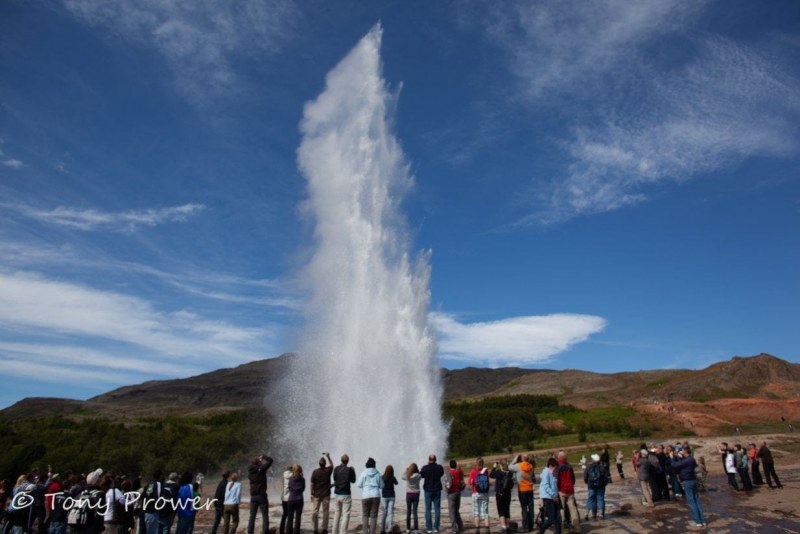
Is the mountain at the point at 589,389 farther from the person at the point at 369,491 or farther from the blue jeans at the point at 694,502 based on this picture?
the blue jeans at the point at 694,502

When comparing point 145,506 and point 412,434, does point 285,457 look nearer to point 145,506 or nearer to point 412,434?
point 412,434

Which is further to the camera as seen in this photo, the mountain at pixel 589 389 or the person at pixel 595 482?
the mountain at pixel 589 389

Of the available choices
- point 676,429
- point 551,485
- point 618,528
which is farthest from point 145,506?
point 676,429

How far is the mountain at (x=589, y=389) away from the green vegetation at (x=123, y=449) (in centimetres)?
668

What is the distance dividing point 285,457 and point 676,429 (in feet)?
143

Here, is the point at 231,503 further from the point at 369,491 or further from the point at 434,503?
the point at 434,503

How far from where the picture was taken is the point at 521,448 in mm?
48938

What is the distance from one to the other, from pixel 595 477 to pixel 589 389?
361 feet

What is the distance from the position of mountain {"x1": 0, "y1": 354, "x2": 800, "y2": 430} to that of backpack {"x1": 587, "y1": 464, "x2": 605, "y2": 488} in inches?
783

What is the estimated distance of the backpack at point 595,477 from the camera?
45.2 feet

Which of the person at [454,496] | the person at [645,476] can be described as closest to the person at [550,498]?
the person at [454,496]

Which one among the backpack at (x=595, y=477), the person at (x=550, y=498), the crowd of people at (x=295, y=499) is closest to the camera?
the crowd of people at (x=295, y=499)

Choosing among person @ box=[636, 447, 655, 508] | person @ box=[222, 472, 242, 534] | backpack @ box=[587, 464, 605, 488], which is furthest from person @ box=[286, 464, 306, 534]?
person @ box=[636, 447, 655, 508]

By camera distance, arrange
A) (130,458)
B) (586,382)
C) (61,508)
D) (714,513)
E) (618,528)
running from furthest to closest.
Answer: (586,382), (130,458), (714,513), (618,528), (61,508)
